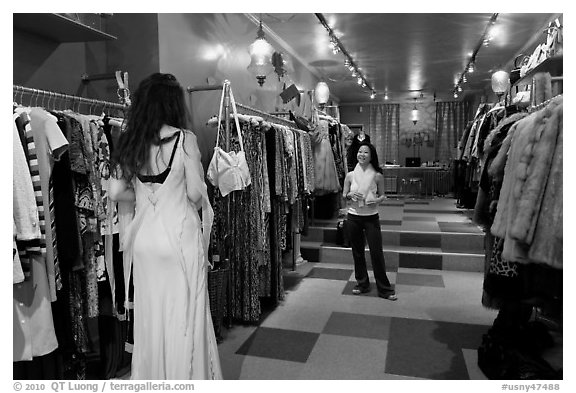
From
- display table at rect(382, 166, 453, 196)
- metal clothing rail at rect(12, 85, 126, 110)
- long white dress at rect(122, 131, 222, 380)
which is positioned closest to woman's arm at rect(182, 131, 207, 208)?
Result: long white dress at rect(122, 131, 222, 380)

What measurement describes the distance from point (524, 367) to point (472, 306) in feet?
5.22

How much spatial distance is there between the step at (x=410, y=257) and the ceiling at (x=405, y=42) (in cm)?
299

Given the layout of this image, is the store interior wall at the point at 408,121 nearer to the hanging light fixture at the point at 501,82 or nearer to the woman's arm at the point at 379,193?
the hanging light fixture at the point at 501,82

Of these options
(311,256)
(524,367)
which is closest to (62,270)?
(524,367)

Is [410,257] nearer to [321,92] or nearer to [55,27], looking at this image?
[321,92]

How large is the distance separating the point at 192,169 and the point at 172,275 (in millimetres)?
503

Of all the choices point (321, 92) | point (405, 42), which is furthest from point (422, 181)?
point (321, 92)

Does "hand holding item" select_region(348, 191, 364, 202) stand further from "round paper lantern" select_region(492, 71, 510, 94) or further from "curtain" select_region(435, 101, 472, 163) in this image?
"curtain" select_region(435, 101, 472, 163)

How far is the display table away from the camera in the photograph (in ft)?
39.3

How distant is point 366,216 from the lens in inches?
166

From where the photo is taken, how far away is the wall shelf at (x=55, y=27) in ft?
8.02

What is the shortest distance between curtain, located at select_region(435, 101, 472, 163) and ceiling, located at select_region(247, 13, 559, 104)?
2.74 metres

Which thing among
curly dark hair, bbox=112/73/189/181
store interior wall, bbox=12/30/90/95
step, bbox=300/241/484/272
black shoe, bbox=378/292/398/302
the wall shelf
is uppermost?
the wall shelf
